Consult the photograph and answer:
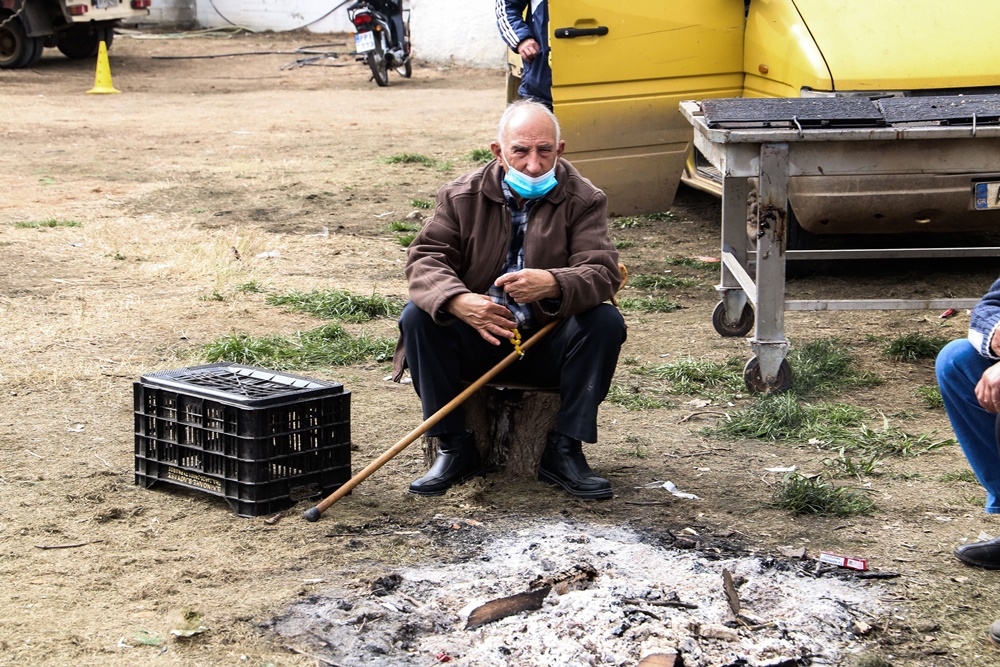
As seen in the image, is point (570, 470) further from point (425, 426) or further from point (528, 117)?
point (528, 117)

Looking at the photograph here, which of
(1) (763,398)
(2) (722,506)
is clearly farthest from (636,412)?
(2) (722,506)

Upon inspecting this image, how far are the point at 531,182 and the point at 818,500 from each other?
145 cm

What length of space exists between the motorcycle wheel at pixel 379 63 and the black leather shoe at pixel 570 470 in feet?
Answer: 45.8

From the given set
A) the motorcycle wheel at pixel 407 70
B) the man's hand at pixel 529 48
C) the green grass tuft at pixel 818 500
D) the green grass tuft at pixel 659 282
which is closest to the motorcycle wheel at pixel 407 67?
the motorcycle wheel at pixel 407 70

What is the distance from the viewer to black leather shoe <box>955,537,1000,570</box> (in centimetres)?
356

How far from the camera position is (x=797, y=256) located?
590cm

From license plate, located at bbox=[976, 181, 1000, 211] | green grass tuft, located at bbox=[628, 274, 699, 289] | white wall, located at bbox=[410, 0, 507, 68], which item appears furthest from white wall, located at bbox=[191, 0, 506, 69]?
license plate, located at bbox=[976, 181, 1000, 211]

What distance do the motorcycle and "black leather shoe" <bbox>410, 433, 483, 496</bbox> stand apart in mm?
13720

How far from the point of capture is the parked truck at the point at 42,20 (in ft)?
57.9

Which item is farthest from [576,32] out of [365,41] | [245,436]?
[365,41]

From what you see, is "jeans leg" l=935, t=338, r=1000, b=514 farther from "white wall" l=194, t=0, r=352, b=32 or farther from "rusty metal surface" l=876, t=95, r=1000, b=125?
"white wall" l=194, t=0, r=352, b=32

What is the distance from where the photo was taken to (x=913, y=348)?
5.86 metres

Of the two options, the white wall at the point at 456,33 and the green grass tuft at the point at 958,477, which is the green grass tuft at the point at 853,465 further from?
the white wall at the point at 456,33

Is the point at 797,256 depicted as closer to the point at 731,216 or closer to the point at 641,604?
the point at 731,216
